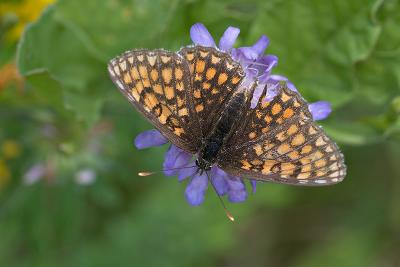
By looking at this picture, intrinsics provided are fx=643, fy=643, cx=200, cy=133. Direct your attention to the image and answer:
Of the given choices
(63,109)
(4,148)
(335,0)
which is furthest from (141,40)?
(4,148)

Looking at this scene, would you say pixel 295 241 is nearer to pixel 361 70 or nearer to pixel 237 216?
pixel 237 216

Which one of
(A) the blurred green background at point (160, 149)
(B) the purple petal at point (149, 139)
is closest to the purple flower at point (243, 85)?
(B) the purple petal at point (149, 139)

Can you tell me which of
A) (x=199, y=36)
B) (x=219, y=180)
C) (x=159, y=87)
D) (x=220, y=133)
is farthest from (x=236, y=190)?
(x=199, y=36)

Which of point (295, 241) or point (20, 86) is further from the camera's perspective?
point (295, 241)

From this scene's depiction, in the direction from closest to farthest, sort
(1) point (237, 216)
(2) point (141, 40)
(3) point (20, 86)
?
(2) point (141, 40) → (3) point (20, 86) → (1) point (237, 216)

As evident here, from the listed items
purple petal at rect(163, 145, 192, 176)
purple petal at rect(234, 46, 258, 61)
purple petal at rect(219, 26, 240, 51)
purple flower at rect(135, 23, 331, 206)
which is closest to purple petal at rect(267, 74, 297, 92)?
purple flower at rect(135, 23, 331, 206)

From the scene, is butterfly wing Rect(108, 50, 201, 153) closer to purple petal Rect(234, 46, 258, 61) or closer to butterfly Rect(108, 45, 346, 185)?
butterfly Rect(108, 45, 346, 185)

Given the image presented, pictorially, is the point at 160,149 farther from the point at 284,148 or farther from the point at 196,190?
the point at 284,148
